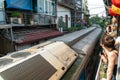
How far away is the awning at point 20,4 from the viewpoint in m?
10.6

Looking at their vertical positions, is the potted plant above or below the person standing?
above

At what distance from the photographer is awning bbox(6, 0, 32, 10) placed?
10.6 metres

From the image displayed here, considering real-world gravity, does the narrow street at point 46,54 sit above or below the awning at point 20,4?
below

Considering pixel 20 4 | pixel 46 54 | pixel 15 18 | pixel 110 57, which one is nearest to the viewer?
pixel 110 57

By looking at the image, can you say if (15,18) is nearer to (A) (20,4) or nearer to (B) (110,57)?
(A) (20,4)

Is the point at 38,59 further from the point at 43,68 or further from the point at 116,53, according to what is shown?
the point at 116,53

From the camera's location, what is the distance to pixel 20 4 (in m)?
11.7

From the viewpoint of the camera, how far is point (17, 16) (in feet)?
35.6

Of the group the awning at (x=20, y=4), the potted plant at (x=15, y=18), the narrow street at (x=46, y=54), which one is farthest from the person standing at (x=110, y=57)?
the awning at (x=20, y=4)

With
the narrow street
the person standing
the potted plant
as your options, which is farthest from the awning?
the person standing

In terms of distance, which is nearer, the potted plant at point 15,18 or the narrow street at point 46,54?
the narrow street at point 46,54

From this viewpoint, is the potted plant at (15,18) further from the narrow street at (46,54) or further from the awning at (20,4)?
the awning at (20,4)

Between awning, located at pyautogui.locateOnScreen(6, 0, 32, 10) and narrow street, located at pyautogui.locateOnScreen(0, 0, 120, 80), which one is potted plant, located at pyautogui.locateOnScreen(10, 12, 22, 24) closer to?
narrow street, located at pyautogui.locateOnScreen(0, 0, 120, 80)

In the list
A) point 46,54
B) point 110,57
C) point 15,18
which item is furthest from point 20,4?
point 110,57
